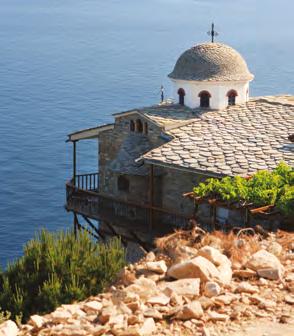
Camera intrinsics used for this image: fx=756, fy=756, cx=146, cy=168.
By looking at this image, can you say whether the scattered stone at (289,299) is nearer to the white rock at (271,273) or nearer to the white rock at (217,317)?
the white rock at (271,273)

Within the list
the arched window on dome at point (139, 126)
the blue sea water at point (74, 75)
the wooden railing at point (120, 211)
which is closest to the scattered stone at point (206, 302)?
the wooden railing at point (120, 211)

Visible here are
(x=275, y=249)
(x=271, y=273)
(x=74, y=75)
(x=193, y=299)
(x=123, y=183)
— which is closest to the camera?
(x=193, y=299)

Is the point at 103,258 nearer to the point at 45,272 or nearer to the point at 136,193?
the point at 45,272

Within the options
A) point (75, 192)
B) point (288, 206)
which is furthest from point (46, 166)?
point (288, 206)

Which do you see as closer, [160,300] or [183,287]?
[160,300]

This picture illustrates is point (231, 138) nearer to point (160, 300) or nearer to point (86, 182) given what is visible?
point (86, 182)

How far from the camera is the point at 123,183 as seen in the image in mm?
29641

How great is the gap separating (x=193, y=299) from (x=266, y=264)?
2.12 metres

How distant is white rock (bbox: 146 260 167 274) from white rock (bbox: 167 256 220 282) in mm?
409

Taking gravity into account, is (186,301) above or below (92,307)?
above

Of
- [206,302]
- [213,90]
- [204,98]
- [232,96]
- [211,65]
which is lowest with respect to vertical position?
[206,302]

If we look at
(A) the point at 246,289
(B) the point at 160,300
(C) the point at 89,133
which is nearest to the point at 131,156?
(C) the point at 89,133

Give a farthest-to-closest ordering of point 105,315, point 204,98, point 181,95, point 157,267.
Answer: point 181,95, point 204,98, point 157,267, point 105,315

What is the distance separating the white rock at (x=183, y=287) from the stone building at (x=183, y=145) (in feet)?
39.1
